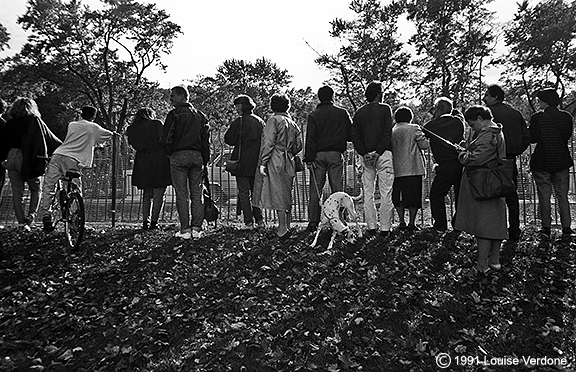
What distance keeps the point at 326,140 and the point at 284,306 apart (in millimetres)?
3006

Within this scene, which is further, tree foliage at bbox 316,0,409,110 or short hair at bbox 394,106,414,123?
tree foliage at bbox 316,0,409,110

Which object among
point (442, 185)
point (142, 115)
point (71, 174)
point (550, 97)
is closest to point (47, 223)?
point (71, 174)

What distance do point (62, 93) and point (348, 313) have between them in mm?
28205

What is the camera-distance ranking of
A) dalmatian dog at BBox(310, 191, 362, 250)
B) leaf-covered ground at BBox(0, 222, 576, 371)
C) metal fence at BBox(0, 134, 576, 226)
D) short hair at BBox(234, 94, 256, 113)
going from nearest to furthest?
leaf-covered ground at BBox(0, 222, 576, 371) < dalmatian dog at BBox(310, 191, 362, 250) < short hair at BBox(234, 94, 256, 113) < metal fence at BBox(0, 134, 576, 226)

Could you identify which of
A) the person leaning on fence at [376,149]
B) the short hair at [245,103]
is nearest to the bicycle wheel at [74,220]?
the short hair at [245,103]

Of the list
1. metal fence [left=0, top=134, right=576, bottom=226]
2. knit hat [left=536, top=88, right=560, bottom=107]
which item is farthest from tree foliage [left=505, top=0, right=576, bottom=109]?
knit hat [left=536, top=88, right=560, bottom=107]

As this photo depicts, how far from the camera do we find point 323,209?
629 centimetres

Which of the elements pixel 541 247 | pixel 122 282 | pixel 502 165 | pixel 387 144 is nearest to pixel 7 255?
pixel 122 282

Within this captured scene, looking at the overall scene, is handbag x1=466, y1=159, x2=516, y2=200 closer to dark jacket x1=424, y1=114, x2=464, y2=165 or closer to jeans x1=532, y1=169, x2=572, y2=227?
dark jacket x1=424, y1=114, x2=464, y2=165

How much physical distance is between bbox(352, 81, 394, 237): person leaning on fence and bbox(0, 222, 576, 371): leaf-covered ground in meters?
0.48

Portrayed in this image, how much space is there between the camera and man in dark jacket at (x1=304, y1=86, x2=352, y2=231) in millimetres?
7023

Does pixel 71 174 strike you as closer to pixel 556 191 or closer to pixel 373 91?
pixel 373 91

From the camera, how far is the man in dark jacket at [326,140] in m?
7.02

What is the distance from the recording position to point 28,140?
24.1ft
